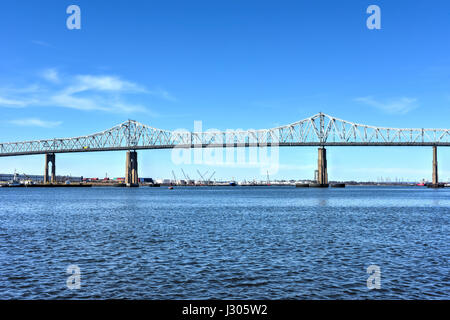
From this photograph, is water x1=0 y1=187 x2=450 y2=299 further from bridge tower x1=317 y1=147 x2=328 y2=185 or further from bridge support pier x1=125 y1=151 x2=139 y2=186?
bridge support pier x1=125 y1=151 x2=139 y2=186

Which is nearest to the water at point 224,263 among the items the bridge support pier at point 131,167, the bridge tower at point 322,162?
the bridge tower at point 322,162

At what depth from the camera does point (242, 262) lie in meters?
15.5

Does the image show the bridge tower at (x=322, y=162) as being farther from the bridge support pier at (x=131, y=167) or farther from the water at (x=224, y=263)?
the water at (x=224, y=263)

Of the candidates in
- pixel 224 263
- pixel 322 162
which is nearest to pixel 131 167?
pixel 322 162

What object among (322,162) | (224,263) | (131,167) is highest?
(322,162)

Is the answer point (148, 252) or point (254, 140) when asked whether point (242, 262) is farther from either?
point (254, 140)

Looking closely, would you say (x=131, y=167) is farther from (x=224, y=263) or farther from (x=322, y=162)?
(x=224, y=263)

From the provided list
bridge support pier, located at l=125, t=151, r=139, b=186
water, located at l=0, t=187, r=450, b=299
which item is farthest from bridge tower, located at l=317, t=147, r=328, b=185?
water, located at l=0, t=187, r=450, b=299

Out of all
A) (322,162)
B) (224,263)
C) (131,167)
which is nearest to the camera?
(224,263)

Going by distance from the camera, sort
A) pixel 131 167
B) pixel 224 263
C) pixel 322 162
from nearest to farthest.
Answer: pixel 224 263, pixel 322 162, pixel 131 167

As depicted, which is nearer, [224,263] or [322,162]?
[224,263]
